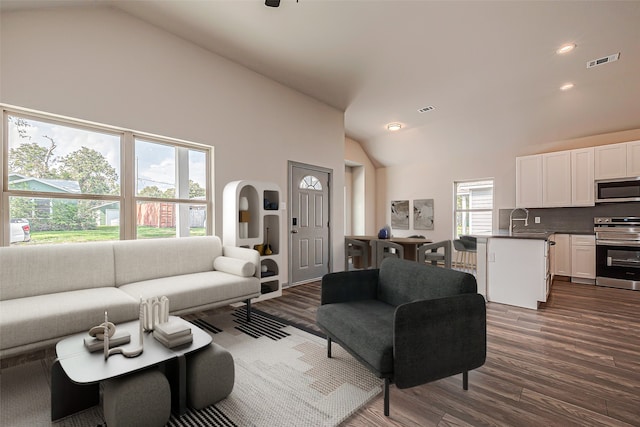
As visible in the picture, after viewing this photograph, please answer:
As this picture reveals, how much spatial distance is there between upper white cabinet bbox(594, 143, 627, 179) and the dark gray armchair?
496 cm

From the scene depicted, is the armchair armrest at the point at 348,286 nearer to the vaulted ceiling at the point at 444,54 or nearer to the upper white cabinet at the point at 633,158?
the vaulted ceiling at the point at 444,54

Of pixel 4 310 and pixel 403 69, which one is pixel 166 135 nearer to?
pixel 4 310

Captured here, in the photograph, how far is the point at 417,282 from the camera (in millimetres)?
2127

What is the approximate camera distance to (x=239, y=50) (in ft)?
12.1

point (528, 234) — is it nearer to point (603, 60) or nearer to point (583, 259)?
point (583, 259)

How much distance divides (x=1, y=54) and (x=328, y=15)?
2912mm

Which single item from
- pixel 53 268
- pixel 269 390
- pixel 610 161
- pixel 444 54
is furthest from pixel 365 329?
pixel 610 161

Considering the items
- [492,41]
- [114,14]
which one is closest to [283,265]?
[114,14]

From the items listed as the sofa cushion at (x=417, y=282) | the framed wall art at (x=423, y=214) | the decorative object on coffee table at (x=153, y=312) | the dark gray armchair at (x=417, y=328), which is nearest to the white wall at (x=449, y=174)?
the framed wall art at (x=423, y=214)

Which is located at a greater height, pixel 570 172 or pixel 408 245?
pixel 570 172

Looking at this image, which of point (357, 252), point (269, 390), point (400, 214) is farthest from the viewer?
point (400, 214)

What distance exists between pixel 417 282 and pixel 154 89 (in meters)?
3.45

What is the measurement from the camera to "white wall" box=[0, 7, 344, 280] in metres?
2.59

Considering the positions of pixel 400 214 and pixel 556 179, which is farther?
pixel 400 214
